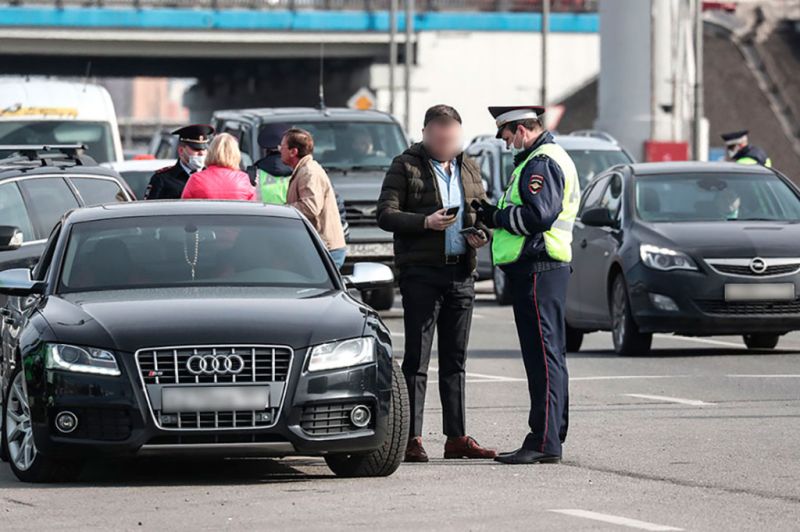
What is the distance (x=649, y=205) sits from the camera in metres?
19.2

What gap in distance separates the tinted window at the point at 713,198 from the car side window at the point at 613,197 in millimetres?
249

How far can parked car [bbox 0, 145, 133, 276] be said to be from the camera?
1559 centimetres

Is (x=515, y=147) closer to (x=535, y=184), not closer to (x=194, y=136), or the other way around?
(x=535, y=184)

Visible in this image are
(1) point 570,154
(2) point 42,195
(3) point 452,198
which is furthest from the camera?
(1) point 570,154

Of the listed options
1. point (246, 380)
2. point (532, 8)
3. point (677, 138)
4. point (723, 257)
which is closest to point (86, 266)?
point (246, 380)

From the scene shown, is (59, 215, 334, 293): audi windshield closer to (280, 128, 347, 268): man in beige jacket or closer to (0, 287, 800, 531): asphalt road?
(0, 287, 800, 531): asphalt road

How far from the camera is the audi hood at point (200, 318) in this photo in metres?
9.91

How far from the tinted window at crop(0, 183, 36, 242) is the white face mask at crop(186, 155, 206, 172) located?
48.4 inches

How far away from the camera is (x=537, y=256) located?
36.9 feet

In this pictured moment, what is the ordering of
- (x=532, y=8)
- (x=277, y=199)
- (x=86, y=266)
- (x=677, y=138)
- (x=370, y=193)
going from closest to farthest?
1. (x=86, y=266)
2. (x=277, y=199)
3. (x=370, y=193)
4. (x=677, y=138)
5. (x=532, y=8)

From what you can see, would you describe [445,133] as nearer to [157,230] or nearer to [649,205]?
[157,230]

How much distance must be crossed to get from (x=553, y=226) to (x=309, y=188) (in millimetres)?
4085

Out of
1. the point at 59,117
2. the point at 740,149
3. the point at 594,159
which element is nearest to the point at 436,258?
the point at 740,149

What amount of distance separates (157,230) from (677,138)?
3230 centimetres
